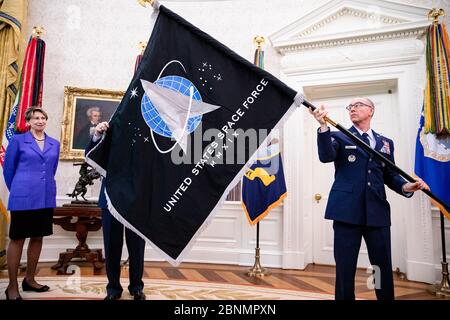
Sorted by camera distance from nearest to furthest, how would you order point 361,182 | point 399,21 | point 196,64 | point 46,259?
point 196,64 → point 361,182 → point 399,21 → point 46,259

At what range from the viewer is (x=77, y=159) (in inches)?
178

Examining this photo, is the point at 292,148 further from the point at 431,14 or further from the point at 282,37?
the point at 431,14

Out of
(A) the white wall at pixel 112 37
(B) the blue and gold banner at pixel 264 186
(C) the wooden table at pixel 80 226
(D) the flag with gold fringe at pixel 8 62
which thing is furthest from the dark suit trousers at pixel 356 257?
(D) the flag with gold fringe at pixel 8 62

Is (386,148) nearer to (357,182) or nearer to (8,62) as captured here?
(357,182)

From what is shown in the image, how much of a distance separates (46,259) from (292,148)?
12.6 feet

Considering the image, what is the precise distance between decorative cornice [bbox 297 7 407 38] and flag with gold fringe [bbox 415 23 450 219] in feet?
2.03

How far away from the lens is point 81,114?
4613mm

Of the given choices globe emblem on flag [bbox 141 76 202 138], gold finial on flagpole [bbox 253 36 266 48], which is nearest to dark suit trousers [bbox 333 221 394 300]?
globe emblem on flag [bbox 141 76 202 138]

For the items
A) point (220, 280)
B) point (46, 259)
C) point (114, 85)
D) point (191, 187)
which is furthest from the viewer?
point (114, 85)

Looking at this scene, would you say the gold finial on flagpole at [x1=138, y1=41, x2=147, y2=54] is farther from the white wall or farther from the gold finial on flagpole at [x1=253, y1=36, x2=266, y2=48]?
the gold finial on flagpole at [x1=253, y1=36, x2=266, y2=48]

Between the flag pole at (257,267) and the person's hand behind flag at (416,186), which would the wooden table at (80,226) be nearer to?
the flag pole at (257,267)

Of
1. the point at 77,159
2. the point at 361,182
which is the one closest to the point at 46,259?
the point at 77,159

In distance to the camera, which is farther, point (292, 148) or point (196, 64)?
point (292, 148)

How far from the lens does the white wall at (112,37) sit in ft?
14.9
